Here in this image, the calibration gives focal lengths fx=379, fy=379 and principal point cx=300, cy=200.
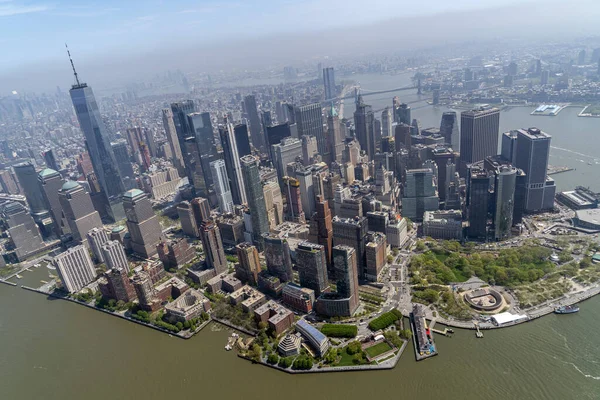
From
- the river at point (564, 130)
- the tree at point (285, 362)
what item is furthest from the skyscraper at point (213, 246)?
the river at point (564, 130)

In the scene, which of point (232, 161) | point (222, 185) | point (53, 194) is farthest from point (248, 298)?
point (53, 194)

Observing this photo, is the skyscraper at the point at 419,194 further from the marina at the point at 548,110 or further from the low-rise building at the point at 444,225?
the marina at the point at 548,110

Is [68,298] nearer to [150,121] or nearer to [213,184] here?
[213,184]

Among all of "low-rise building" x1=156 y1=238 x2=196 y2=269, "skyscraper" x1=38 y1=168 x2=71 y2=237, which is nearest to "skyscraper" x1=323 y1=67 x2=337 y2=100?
"skyscraper" x1=38 y1=168 x2=71 y2=237

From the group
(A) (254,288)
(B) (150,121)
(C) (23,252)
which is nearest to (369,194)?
(A) (254,288)

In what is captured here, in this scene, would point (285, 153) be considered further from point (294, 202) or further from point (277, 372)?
point (277, 372)

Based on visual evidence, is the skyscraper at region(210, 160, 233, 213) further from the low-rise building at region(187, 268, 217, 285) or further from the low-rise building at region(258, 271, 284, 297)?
the low-rise building at region(258, 271, 284, 297)

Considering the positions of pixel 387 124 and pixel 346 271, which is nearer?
pixel 346 271
